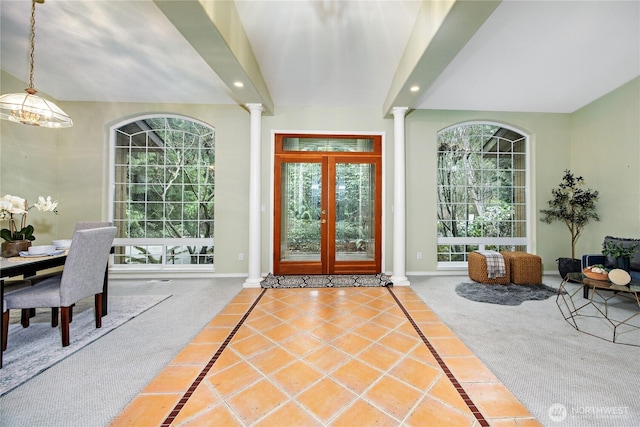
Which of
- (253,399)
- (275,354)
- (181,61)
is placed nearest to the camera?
(253,399)

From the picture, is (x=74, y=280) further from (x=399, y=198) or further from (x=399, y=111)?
(x=399, y=111)

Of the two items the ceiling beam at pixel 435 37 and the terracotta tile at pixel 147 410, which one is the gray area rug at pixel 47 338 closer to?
the terracotta tile at pixel 147 410

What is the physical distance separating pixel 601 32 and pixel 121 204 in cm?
699

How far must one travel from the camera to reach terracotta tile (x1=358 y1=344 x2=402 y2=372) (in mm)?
1795

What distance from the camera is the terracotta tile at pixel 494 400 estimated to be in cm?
137

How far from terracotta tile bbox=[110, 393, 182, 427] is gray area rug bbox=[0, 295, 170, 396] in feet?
2.88

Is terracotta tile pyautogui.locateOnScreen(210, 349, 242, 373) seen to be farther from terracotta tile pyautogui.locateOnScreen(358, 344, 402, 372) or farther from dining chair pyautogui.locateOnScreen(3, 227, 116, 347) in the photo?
dining chair pyautogui.locateOnScreen(3, 227, 116, 347)

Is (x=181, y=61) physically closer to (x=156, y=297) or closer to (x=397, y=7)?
(x=397, y=7)

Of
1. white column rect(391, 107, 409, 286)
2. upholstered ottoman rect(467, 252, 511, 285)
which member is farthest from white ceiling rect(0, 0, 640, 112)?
upholstered ottoman rect(467, 252, 511, 285)

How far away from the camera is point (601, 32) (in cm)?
268

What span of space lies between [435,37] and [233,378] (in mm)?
3176

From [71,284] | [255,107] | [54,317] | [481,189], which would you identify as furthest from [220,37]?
[481,189]

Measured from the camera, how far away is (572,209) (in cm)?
400

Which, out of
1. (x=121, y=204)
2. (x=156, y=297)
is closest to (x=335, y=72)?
(x=156, y=297)
